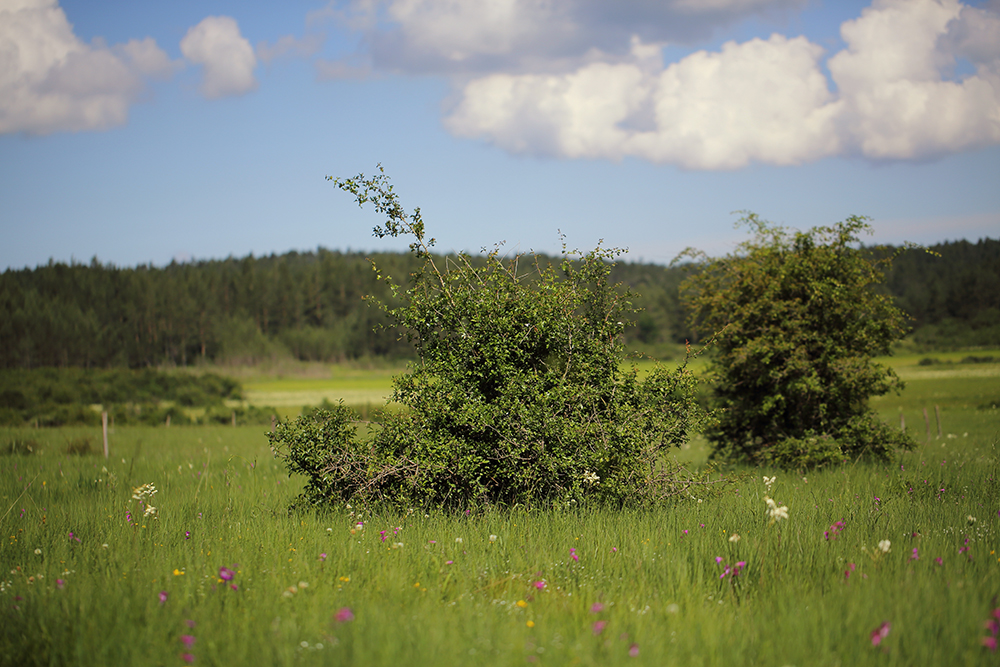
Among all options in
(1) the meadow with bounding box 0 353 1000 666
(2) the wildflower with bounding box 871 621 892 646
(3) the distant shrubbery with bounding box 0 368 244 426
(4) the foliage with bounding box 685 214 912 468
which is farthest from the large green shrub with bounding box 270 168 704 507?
(3) the distant shrubbery with bounding box 0 368 244 426

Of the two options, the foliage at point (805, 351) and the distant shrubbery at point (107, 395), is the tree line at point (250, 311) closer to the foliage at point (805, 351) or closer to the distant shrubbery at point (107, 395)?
Result: the distant shrubbery at point (107, 395)

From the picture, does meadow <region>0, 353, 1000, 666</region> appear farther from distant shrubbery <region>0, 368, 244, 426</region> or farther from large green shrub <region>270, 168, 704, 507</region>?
distant shrubbery <region>0, 368, 244, 426</region>

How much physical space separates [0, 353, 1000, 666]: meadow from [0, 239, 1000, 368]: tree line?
143 feet

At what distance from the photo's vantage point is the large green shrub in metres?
7.75

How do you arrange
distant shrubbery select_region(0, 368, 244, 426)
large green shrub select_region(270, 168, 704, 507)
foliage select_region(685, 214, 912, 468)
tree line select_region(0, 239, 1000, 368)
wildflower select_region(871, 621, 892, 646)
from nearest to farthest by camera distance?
wildflower select_region(871, 621, 892, 646) < large green shrub select_region(270, 168, 704, 507) < foliage select_region(685, 214, 912, 468) < distant shrubbery select_region(0, 368, 244, 426) < tree line select_region(0, 239, 1000, 368)

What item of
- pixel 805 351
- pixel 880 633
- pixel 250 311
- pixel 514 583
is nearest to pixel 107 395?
pixel 805 351

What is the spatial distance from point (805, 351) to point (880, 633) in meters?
10.5

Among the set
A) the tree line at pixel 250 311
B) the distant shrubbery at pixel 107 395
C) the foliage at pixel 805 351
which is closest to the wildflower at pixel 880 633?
the foliage at pixel 805 351

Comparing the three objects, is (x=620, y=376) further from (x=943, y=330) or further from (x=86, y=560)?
(x=943, y=330)

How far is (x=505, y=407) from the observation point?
25.5ft

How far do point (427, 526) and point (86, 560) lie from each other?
3.30 meters

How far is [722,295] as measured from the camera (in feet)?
49.6

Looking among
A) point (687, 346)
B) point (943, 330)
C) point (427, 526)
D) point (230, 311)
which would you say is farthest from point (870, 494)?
point (230, 311)

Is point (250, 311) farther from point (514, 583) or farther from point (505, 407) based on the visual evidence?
point (514, 583)
